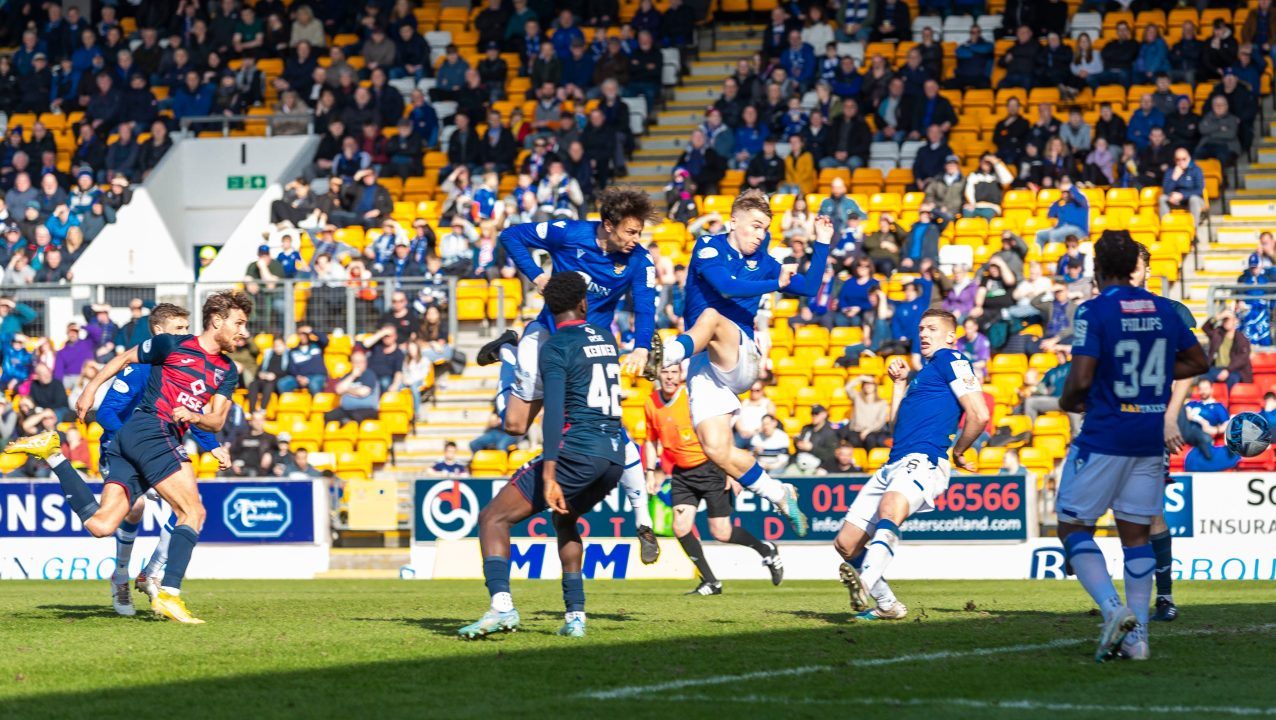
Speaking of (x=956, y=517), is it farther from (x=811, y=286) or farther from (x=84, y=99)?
(x=84, y=99)

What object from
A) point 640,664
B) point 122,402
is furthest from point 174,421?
point 640,664

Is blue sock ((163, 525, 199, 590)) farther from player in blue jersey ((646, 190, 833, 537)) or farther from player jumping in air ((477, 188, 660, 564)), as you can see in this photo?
player in blue jersey ((646, 190, 833, 537))

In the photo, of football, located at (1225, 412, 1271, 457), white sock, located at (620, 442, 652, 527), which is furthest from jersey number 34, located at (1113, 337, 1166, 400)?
white sock, located at (620, 442, 652, 527)

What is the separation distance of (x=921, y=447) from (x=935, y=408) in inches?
10.8

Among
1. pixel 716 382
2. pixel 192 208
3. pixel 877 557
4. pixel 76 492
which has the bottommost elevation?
pixel 877 557

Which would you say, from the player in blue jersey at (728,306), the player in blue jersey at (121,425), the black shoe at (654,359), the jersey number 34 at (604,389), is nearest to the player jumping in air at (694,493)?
the player in blue jersey at (728,306)

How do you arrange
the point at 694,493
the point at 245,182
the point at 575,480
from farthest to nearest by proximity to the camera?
1. the point at 245,182
2. the point at 694,493
3. the point at 575,480

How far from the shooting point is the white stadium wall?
30.9 m

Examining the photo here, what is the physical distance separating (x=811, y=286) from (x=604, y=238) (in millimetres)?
1496

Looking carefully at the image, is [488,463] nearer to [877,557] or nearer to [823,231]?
[823,231]

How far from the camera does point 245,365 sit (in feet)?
86.9

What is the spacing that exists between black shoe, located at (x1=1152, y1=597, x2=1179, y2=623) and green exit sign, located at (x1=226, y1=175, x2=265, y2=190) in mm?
22816

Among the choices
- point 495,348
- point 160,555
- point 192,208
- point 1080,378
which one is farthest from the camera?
point 192,208

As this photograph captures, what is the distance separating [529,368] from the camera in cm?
1205
